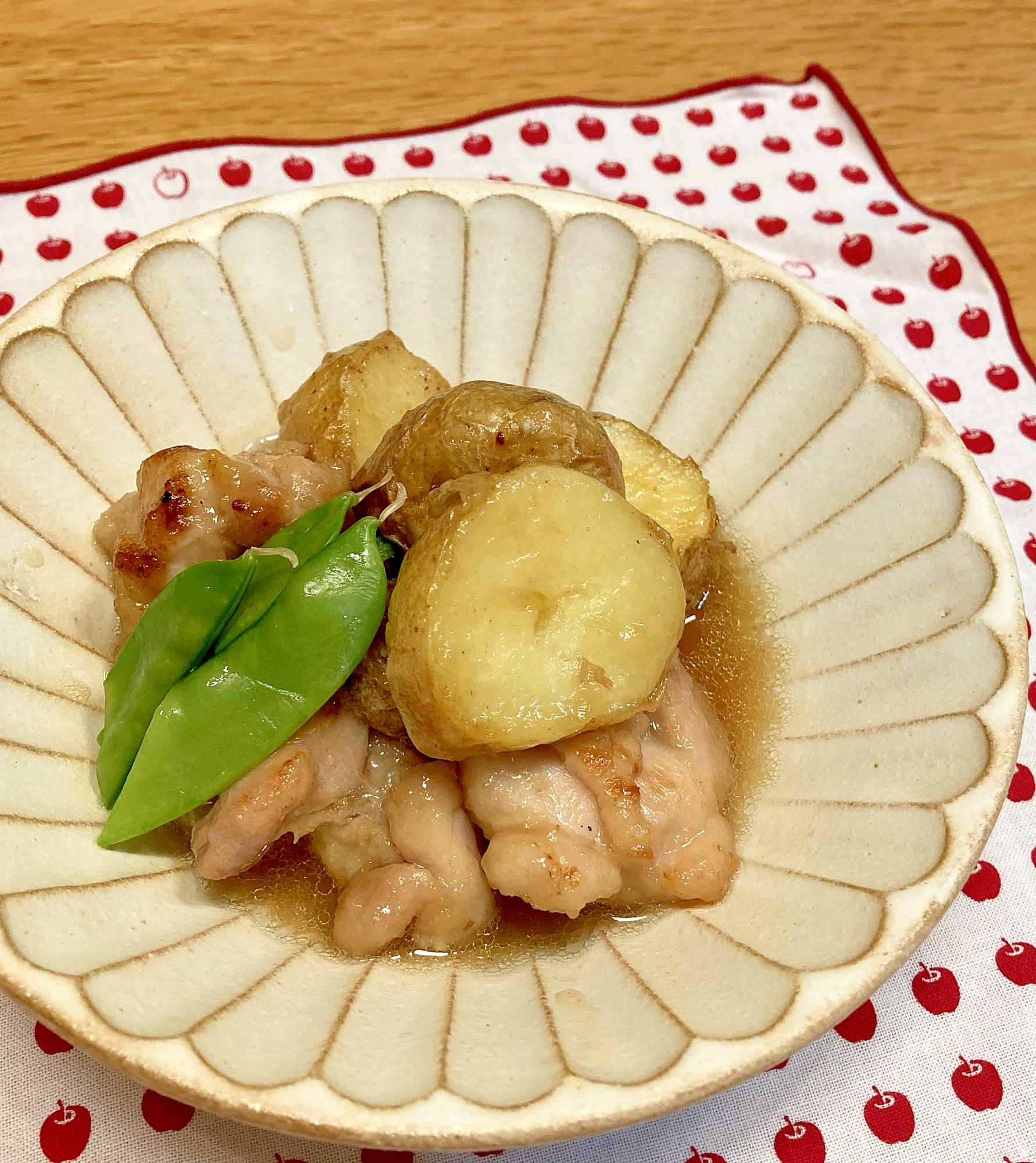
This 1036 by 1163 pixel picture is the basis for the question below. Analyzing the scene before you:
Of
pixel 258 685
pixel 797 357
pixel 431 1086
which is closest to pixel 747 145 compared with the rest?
pixel 797 357

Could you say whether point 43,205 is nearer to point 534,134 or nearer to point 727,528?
point 534,134

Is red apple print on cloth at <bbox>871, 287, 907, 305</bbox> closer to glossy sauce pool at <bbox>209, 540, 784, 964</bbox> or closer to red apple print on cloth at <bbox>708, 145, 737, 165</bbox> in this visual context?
red apple print on cloth at <bbox>708, 145, 737, 165</bbox>

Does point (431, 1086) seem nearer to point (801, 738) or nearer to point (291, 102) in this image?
point (801, 738)

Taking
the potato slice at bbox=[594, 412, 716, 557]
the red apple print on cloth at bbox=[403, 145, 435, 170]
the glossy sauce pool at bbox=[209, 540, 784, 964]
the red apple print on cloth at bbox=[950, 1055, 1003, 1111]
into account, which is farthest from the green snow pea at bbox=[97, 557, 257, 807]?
the red apple print on cloth at bbox=[403, 145, 435, 170]

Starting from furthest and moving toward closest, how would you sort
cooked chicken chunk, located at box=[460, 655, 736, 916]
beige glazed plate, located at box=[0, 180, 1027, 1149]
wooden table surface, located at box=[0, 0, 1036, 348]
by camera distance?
wooden table surface, located at box=[0, 0, 1036, 348] < cooked chicken chunk, located at box=[460, 655, 736, 916] < beige glazed plate, located at box=[0, 180, 1027, 1149]

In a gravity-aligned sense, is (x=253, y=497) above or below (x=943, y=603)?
above

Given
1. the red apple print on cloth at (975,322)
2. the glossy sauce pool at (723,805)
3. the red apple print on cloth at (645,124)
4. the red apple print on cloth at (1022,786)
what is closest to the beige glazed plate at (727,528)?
the glossy sauce pool at (723,805)

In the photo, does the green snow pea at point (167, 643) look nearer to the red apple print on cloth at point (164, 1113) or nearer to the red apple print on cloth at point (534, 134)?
the red apple print on cloth at point (164, 1113)

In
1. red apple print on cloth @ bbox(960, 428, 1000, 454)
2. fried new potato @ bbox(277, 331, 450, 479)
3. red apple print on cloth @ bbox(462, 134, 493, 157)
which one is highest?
red apple print on cloth @ bbox(462, 134, 493, 157)

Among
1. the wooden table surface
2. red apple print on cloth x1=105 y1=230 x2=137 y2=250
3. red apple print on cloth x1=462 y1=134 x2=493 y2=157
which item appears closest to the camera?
red apple print on cloth x1=105 y1=230 x2=137 y2=250
